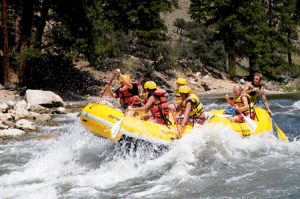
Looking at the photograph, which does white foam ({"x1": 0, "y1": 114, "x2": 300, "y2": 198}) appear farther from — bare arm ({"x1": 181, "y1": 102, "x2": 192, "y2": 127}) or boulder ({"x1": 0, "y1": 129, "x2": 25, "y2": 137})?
boulder ({"x1": 0, "y1": 129, "x2": 25, "y2": 137})

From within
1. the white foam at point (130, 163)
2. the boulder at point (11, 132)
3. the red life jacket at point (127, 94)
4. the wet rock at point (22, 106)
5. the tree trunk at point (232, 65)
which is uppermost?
the red life jacket at point (127, 94)

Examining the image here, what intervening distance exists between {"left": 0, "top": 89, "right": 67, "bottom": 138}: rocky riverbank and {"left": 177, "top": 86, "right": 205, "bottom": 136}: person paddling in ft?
18.3

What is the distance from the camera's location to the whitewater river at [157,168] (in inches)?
305

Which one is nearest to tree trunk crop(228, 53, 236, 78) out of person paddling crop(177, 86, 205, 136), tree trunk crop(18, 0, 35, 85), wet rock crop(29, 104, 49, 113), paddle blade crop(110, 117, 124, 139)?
tree trunk crop(18, 0, 35, 85)

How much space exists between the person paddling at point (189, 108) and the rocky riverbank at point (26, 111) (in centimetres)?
558

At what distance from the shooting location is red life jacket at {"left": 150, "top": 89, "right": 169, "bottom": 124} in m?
9.80

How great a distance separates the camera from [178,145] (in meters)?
9.47

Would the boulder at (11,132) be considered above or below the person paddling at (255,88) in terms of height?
below

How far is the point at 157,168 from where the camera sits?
9.13 m

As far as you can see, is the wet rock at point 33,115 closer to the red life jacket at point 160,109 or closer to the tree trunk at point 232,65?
the red life jacket at point 160,109

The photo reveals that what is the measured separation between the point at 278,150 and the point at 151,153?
3076mm

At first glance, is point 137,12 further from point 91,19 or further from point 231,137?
point 231,137

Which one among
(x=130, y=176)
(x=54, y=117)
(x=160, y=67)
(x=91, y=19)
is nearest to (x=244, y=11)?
(x=160, y=67)

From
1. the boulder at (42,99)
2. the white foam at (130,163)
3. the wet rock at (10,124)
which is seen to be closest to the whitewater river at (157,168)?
the white foam at (130,163)
